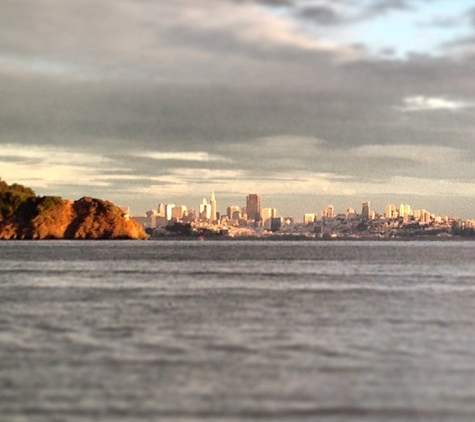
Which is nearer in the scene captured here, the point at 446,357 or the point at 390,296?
the point at 446,357

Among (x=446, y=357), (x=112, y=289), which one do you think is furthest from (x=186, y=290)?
(x=446, y=357)

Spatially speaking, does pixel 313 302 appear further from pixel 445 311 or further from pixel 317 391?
pixel 317 391

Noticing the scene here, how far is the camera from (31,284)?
61.7 m

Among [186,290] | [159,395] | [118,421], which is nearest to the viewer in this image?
[118,421]

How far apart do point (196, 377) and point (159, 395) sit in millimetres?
2253

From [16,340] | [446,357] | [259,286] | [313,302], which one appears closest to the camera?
[446,357]

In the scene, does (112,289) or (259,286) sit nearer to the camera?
(112,289)

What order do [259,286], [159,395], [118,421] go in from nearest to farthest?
[118,421] < [159,395] < [259,286]

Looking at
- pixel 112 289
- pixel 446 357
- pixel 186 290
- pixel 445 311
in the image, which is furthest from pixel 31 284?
pixel 446 357

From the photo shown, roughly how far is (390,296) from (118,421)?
34.5 m

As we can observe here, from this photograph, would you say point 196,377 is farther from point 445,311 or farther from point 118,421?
point 445,311

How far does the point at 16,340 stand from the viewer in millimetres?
29938

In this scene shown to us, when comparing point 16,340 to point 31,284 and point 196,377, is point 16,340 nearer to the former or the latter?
point 196,377

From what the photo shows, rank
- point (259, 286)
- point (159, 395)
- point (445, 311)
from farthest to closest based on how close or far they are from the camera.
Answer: point (259, 286), point (445, 311), point (159, 395)
